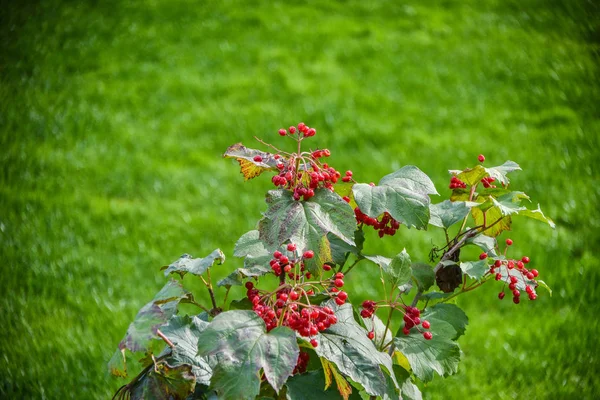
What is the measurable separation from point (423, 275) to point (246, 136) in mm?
3249

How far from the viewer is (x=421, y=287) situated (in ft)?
5.87

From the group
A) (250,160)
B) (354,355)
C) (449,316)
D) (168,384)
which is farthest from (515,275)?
(168,384)

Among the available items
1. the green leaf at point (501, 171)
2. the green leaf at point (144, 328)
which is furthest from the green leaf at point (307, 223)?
the green leaf at point (501, 171)

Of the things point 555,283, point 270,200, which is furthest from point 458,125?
point 270,200

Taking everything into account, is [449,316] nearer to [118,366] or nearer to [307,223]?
[307,223]

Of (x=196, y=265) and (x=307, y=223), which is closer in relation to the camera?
(x=307, y=223)

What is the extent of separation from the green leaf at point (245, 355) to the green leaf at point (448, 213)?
2.02ft

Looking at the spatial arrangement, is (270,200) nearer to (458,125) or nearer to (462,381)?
(462,381)

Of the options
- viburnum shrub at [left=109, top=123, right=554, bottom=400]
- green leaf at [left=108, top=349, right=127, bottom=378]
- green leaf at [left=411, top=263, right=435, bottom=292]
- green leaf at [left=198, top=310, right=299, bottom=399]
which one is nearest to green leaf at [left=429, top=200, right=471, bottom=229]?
viburnum shrub at [left=109, top=123, right=554, bottom=400]

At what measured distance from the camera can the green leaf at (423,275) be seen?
176 centimetres

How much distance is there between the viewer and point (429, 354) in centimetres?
171

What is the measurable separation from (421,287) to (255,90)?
12.7 feet

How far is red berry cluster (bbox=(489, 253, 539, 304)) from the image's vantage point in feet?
5.54

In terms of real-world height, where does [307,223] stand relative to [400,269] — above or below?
above
